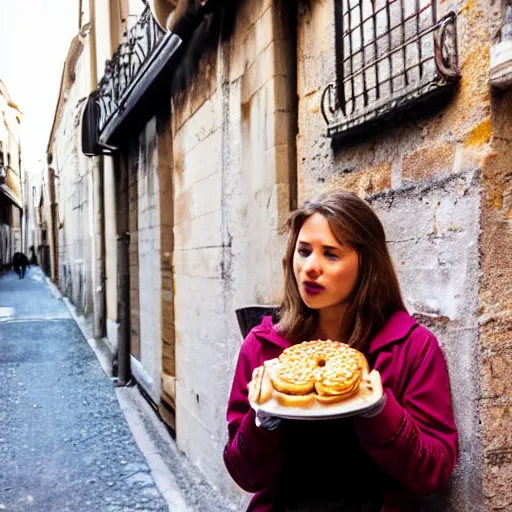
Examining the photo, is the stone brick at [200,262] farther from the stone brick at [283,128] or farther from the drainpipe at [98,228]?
the drainpipe at [98,228]

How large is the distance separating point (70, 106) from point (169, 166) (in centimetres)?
1083

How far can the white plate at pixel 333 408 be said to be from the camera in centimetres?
120

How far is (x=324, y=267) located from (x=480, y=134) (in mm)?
598

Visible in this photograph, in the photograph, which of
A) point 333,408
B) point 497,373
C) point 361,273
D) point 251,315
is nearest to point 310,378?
point 333,408

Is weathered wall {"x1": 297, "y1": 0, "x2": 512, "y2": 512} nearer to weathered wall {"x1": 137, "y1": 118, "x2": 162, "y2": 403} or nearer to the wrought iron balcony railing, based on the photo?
the wrought iron balcony railing

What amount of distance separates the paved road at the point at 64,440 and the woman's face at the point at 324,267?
117 inches

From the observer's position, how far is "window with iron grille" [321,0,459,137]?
1676 mm

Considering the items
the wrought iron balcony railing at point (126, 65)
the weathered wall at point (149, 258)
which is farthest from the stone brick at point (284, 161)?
the weathered wall at point (149, 258)

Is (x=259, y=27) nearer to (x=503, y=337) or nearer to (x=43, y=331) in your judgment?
(x=503, y=337)

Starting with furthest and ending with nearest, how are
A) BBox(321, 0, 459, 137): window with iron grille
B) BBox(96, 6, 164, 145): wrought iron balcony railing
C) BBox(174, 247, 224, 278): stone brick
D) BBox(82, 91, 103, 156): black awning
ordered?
1. BBox(82, 91, 103, 156): black awning
2. BBox(96, 6, 164, 145): wrought iron balcony railing
3. BBox(174, 247, 224, 278): stone brick
4. BBox(321, 0, 459, 137): window with iron grille

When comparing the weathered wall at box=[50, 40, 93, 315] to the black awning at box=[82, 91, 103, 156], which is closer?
the black awning at box=[82, 91, 103, 156]

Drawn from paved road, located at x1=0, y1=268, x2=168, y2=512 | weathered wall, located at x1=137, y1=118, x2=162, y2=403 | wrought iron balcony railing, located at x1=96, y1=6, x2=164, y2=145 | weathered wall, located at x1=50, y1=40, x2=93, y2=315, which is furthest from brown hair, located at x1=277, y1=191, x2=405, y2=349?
weathered wall, located at x1=50, y1=40, x2=93, y2=315

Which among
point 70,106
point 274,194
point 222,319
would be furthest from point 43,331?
point 274,194

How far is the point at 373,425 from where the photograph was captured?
1236 mm
